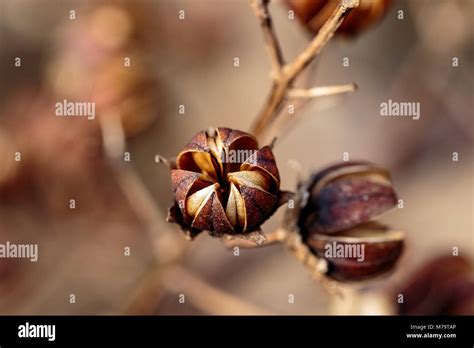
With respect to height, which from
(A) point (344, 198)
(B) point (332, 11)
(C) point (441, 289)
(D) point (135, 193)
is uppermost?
(B) point (332, 11)

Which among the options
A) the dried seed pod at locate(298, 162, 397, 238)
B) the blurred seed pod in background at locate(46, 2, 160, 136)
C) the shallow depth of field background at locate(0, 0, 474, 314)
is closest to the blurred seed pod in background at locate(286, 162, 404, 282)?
the dried seed pod at locate(298, 162, 397, 238)

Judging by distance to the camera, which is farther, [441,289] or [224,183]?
[441,289]

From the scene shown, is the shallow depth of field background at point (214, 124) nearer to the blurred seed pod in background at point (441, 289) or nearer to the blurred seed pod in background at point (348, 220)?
the blurred seed pod in background at point (441, 289)

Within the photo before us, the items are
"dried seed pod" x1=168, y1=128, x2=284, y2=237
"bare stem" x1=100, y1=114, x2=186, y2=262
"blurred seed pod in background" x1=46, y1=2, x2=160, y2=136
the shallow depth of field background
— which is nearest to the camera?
"dried seed pod" x1=168, y1=128, x2=284, y2=237

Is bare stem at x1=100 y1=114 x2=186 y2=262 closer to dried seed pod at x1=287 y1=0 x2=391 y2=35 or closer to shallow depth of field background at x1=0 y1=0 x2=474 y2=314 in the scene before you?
shallow depth of field background at x1=0 y1=0 x2=474 y2=314

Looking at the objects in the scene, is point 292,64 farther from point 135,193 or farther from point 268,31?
point 135,193

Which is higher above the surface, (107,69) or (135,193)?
(107,69)

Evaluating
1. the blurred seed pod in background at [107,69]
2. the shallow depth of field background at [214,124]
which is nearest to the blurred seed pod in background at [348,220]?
the shallow depth of field background at [214,124]

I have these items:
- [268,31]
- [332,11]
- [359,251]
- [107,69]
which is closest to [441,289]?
[359,251]
